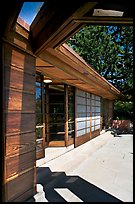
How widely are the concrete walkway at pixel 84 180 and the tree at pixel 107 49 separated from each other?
12.7 m

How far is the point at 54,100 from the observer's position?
7.70 m

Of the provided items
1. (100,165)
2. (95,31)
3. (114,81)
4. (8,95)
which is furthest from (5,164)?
(114,81)

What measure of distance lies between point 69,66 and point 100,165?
100 inches

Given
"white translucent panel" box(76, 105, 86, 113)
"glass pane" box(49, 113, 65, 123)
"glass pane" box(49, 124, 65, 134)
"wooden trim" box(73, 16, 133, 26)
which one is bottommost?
"glass pane" box(49, 124, 65, 134)

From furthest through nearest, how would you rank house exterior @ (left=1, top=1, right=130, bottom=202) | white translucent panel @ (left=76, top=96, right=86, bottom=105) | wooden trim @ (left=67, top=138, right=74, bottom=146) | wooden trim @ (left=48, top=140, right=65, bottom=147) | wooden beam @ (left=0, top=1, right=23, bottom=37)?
white translucent panel @ (left=76, top=96, right=86, bottom=105) < wooden trim @ (left=67, top=138, right=74, bottom=146) < wooden trim @ (left=48, top=140, right=65, bottom=147) < house exterior @ (left=1, top=1, right=130, bottom=202) < wooden beam @ (left=0, top=1, right=23, bottom=37)

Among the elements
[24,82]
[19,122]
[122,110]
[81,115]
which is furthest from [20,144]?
[122,110]

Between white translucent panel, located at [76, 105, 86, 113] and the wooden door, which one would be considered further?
white translucent panel, located at [76, 105, 86, 113]

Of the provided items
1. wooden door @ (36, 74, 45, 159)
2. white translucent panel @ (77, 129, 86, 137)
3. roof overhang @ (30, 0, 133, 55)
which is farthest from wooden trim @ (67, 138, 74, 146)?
roof overhang @ (30, 0, 133, 55)

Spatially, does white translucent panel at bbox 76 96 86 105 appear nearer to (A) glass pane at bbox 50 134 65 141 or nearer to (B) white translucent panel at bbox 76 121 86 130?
(B) white translucent panel at bbox 76 121 86 130

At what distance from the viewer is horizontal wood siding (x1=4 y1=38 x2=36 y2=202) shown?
9.52 feet

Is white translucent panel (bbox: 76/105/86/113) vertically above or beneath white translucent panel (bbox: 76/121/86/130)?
above

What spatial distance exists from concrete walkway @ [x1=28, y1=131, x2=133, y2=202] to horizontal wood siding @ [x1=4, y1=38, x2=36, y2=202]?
1.38ft

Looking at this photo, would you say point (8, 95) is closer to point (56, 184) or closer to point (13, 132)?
point (13, 132)

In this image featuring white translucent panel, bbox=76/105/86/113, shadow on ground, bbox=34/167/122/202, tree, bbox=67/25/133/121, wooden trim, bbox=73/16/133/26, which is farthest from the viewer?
tree, bbox=67/25/133/121
